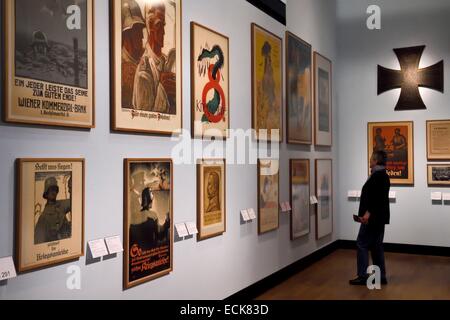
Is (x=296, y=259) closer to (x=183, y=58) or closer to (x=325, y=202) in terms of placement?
(x=325, y=202)

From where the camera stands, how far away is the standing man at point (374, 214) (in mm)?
6402

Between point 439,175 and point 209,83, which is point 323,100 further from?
point 209,83

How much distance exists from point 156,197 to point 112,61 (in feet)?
3.93

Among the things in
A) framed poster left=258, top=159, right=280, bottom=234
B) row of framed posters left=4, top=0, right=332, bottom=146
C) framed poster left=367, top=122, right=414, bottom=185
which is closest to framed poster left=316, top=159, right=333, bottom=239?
framed poster left=367, top=122, right=414, bottom=185

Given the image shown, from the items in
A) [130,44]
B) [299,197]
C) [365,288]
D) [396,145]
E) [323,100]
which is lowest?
[365,288]

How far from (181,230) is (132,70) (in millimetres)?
1530

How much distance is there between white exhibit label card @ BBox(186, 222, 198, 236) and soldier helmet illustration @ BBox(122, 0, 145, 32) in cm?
187

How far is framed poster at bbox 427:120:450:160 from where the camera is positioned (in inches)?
341

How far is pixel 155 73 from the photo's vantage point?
406cm

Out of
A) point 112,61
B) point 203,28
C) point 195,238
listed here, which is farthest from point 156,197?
point 203,28

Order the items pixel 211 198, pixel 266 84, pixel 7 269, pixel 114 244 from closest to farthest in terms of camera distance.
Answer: pixel 7 269 → pixel 114 244 → pixel 211 198 → pixel 266 84

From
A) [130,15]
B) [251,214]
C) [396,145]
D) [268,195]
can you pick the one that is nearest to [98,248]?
[130,15]

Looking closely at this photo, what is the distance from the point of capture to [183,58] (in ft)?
14.9

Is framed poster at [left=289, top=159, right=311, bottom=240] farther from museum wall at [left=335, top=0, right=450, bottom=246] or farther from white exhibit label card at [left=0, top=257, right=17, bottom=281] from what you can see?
white exhibit label card at [left=0, top=257, right=17, bottom=281]
